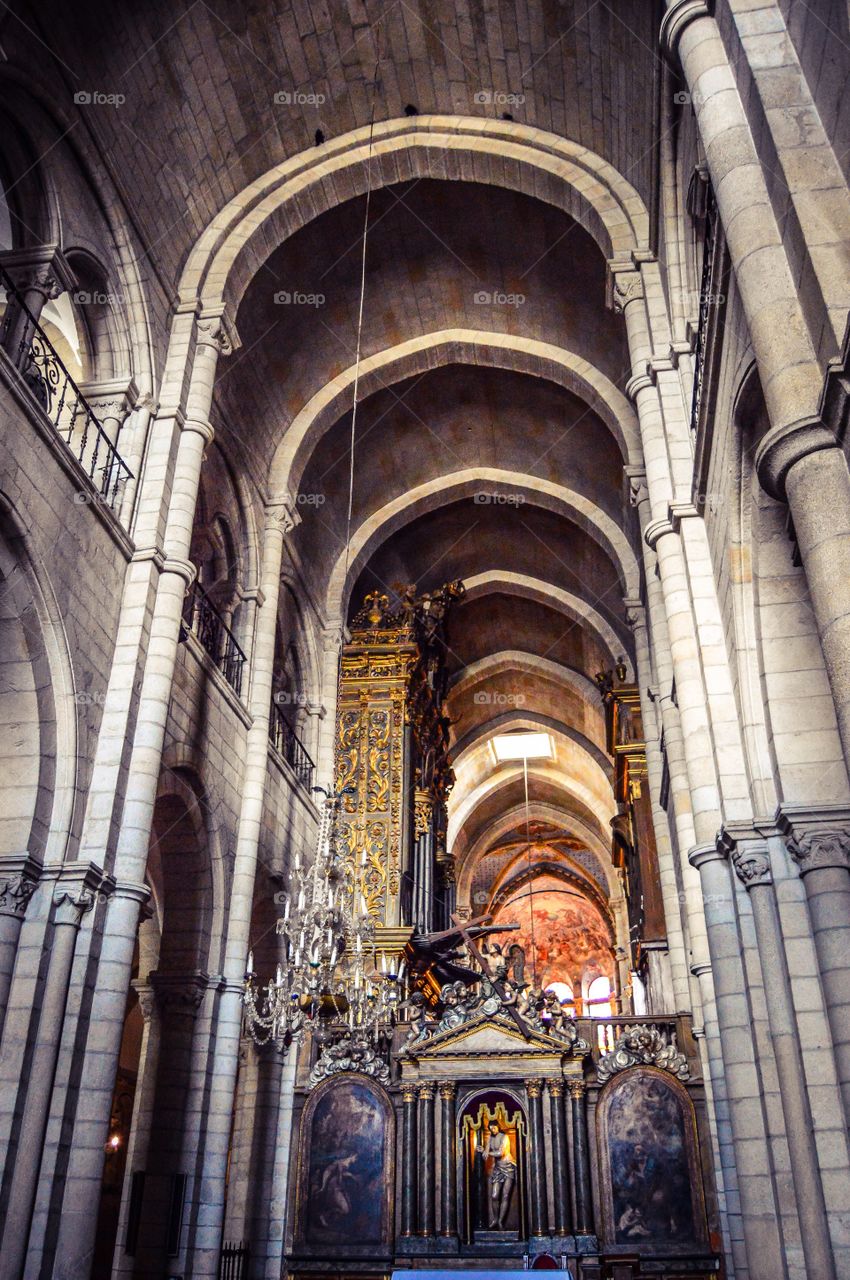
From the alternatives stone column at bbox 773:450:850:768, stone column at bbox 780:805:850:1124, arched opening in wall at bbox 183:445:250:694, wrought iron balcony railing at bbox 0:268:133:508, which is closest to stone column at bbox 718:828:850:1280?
stone column at bbox 780:805:850:1124

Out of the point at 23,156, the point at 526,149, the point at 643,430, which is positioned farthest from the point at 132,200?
the point at 643,430

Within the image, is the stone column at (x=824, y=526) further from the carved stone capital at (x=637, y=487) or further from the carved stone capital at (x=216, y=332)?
the carved stone capital at (x=216, y=332)

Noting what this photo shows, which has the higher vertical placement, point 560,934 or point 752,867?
point 560,934

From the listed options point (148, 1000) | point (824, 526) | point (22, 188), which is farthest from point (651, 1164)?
point (22, 188)

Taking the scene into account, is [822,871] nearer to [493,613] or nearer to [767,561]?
[767,561]

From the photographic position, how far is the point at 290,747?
51.7 feet

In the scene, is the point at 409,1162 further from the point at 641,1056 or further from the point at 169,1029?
the point at 169,1029

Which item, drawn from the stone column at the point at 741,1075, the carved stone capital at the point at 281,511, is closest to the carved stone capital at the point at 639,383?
the stone column at the point at 741,1075

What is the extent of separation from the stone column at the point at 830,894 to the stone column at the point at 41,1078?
523 centimetres

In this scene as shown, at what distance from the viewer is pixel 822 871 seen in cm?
632

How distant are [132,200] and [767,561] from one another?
25.5 feet

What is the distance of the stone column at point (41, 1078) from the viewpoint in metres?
7.01

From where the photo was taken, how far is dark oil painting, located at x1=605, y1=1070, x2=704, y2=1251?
1132 centimetres

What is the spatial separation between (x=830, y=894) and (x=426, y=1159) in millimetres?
7572
